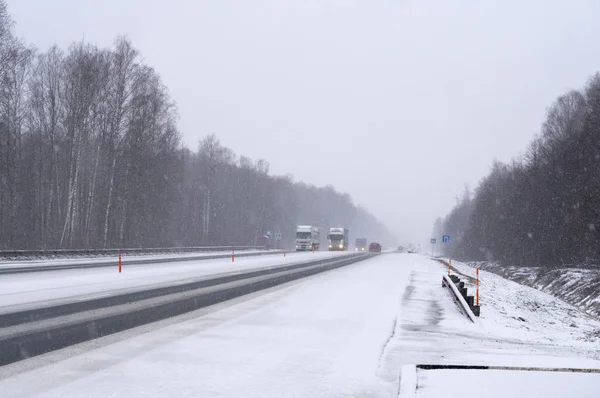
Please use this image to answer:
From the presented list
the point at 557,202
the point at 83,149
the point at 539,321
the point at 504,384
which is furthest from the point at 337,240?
the point at 504,384

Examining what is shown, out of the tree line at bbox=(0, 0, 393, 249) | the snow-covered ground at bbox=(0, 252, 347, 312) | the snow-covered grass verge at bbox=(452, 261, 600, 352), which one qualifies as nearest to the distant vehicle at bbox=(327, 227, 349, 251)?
the tree line at bbox=(0, 0, 393, 249)

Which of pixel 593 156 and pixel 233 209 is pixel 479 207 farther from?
pixel 593 156

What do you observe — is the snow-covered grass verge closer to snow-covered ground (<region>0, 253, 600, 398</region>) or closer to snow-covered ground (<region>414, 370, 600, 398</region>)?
snow-covered ground (<region>0, 253, 600, 398</region>)

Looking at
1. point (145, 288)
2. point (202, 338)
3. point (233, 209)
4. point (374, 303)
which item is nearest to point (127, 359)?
point (202, 338)

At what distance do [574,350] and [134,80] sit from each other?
44.3 metres

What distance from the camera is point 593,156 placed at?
43750 millimetres

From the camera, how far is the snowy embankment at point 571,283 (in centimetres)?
2845

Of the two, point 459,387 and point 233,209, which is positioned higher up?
point 233,209

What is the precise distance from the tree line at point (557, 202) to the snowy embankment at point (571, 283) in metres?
2.09

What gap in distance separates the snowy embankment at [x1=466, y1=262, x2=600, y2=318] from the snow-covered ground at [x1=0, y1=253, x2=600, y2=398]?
1683 centimetres

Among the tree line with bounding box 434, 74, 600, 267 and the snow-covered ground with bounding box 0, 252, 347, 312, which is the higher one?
the tree line with bounding box 434, 74, 600, 267

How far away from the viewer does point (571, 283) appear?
113 ft

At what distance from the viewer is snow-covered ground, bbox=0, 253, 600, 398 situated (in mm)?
6535

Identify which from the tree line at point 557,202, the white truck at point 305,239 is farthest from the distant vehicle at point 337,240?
the tree line at point 557,202
